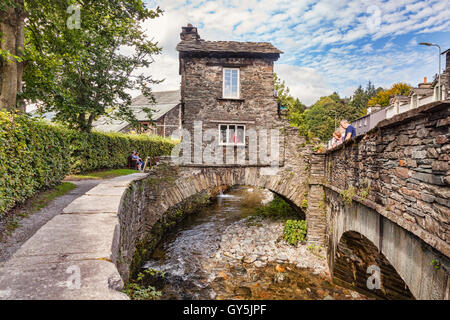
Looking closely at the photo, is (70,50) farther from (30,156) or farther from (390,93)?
(390,93)

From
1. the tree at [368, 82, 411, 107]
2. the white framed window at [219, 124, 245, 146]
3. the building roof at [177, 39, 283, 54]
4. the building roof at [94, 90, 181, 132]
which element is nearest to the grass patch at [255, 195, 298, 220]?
the white framed window at [219, 124, 245, 146]

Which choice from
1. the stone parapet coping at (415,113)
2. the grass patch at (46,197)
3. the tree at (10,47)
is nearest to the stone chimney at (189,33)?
the tree at (10,47)

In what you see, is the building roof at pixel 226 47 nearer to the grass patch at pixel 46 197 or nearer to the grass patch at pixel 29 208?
the grass patch at pixel 46 197

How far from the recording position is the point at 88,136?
42.4ft

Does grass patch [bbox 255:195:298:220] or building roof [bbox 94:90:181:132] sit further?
building roof [bbox 94:90:181:132]

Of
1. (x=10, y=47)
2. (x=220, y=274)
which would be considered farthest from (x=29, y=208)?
(x=220, y=274)

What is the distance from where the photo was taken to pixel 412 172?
3.40 m

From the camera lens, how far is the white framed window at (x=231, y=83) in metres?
11.8

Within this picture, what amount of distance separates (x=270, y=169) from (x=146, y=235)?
623 cm

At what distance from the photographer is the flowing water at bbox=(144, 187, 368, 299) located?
24.6 feet

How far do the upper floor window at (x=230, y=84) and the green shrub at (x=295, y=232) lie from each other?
270 inches

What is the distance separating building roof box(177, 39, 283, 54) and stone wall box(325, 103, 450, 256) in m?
8.05

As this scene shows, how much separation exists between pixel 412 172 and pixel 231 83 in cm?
960

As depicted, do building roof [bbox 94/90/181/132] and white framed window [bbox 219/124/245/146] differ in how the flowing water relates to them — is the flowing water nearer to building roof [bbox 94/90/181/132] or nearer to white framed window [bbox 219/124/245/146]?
white framed window [bbox 219/124/245/146]
